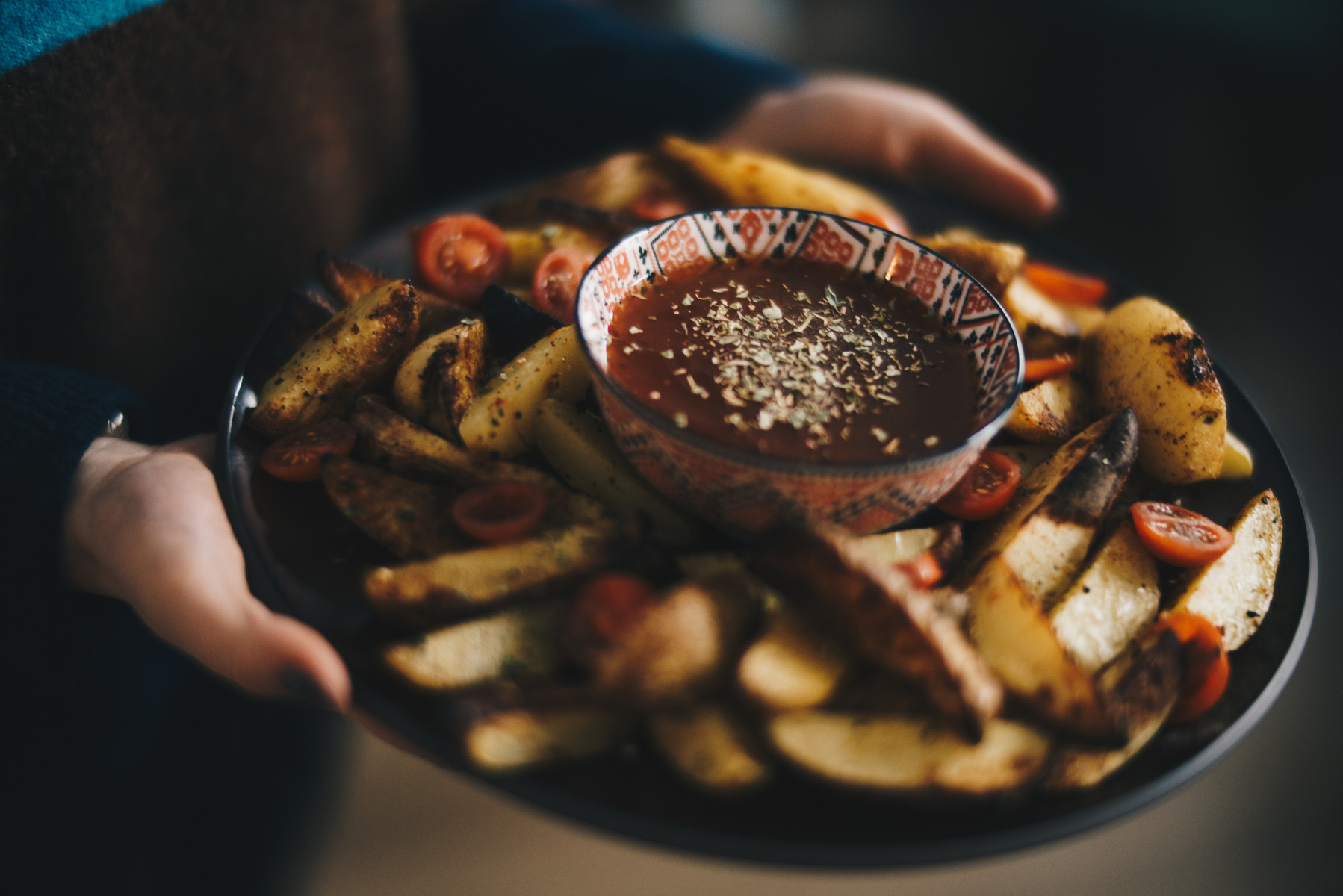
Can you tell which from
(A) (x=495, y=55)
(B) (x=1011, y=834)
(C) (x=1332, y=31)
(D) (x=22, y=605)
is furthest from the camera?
(C) (x=1332, y=31)

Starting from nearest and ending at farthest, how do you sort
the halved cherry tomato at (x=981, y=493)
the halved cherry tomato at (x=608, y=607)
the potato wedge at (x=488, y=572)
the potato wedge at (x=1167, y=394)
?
the halved cherry tomato at (x=608, y=607)
the potato wedge at (x=488, y=572)
the halved cherry tomato at (x=981, y=493)
the potato wedge at (x=1167, y=394)

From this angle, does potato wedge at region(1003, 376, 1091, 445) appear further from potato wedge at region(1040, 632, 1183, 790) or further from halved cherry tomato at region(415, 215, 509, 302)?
halved cherry tomato at region(415, 215, 509, 302)

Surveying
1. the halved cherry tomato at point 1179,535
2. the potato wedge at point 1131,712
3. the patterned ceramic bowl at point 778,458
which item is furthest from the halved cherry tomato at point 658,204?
the potato wedge at point 1131,712

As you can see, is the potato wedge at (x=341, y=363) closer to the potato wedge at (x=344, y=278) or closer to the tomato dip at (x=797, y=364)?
the potato wedge at (x=344, y=278)

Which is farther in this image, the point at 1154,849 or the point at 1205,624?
the point at 1154,849

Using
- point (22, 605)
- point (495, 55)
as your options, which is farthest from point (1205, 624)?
point (495, 55)

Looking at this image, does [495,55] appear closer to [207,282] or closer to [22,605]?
[207,282]
